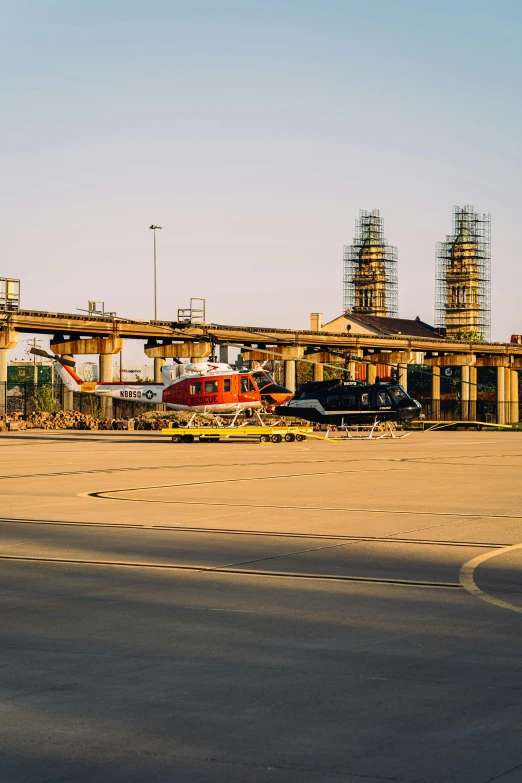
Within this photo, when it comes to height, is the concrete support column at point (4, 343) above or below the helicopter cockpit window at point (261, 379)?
above

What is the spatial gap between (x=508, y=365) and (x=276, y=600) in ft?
321

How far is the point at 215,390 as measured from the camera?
48906 mm

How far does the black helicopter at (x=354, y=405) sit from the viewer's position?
4822 centimetres

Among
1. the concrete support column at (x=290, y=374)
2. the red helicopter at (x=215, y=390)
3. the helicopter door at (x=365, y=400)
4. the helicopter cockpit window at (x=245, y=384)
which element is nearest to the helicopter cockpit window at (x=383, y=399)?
the helicopter door at (x=365, y=400)

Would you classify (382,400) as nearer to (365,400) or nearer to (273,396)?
(365,400)

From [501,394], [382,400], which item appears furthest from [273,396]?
[501,394]

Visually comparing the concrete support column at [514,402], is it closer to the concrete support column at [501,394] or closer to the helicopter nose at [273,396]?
the concrete support column at [501,394]

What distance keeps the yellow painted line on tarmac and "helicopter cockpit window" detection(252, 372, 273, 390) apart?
36237 millimetres

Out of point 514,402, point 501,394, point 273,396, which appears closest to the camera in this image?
point 273,396

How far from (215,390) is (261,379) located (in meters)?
2.46

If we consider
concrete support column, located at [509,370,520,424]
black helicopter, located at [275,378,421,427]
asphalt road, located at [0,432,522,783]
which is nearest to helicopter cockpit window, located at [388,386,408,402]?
black helicopter, located at [275,378,421,427]

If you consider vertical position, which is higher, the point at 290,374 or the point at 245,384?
the point at 290,374

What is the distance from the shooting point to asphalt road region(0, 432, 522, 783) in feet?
18.3

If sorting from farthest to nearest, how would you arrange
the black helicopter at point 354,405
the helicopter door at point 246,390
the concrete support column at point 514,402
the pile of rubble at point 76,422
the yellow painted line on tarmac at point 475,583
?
the concrete support column at point 514,402 → the pile of rubble at point 76,422 → the helicopter door at point 246,390 → the black helicopter at point 354,405 → the yellow painted line on tarmac at point 475,583
